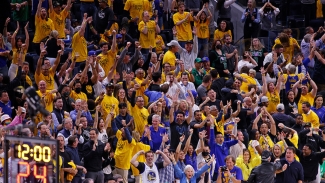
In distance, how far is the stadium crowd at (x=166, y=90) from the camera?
2195 centimetres

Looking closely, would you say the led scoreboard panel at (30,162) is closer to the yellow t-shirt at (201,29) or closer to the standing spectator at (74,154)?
the standing spectator at (74,154)

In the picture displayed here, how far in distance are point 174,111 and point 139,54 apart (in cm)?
247

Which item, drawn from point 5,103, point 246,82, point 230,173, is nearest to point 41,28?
point 5,103

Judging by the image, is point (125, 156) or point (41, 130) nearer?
point (41, 130)

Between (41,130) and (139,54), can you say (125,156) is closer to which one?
(41,130)

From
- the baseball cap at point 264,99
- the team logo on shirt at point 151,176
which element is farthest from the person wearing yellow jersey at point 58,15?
the team logo on shirt at point 151,176

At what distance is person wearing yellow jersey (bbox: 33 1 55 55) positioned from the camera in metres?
25.7

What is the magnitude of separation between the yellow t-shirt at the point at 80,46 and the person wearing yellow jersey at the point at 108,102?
7.05 feet

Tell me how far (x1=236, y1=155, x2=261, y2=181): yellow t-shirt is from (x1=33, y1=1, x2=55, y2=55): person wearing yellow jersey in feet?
18.2

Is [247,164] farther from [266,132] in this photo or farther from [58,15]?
[58,15]

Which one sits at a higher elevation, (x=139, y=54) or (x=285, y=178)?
(x=139, y=54)

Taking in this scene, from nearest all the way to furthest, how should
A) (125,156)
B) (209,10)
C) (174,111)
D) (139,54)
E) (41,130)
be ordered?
(41,130)
(125,156)
(174,111)
(139,54)
(209,10)

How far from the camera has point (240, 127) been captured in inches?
985

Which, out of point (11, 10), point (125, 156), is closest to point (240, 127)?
point (125, 156)
